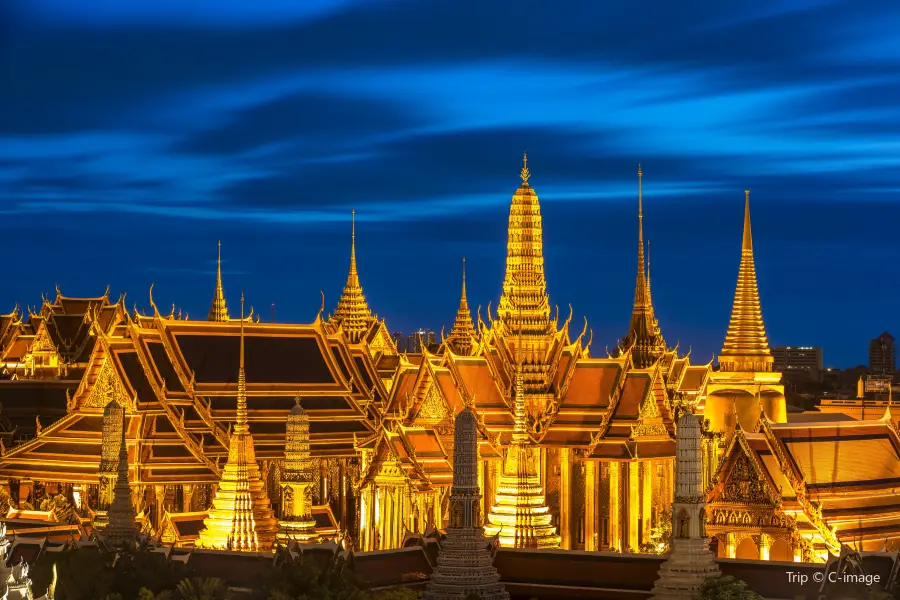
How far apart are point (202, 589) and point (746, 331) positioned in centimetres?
2386

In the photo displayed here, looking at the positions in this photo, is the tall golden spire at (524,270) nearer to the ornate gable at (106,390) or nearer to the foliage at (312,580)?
the ornate gable at (106,390)

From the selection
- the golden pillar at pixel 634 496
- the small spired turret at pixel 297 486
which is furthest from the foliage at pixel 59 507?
the golden pillar at pixel 634 496

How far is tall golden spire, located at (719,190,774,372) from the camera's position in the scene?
57094mm

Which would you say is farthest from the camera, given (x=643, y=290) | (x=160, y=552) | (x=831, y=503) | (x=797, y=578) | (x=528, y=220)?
(x=643, y=290)

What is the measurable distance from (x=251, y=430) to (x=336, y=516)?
288 centimetres

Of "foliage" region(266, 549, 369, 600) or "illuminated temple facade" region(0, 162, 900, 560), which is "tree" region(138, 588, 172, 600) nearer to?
"foliage" region(266, 549, 369, 600)

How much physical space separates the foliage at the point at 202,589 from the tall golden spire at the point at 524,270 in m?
22.4

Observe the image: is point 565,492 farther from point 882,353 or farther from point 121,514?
point 882,353

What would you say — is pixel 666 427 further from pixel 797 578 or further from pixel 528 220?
pixel 797 578

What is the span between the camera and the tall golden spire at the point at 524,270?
59.0 m

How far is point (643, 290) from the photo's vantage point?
237ft

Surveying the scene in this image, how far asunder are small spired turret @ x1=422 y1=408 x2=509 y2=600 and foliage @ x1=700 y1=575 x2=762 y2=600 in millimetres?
3924

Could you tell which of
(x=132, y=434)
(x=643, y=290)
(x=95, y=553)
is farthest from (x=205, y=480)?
(x=643, y=290)

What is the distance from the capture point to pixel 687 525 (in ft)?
119
